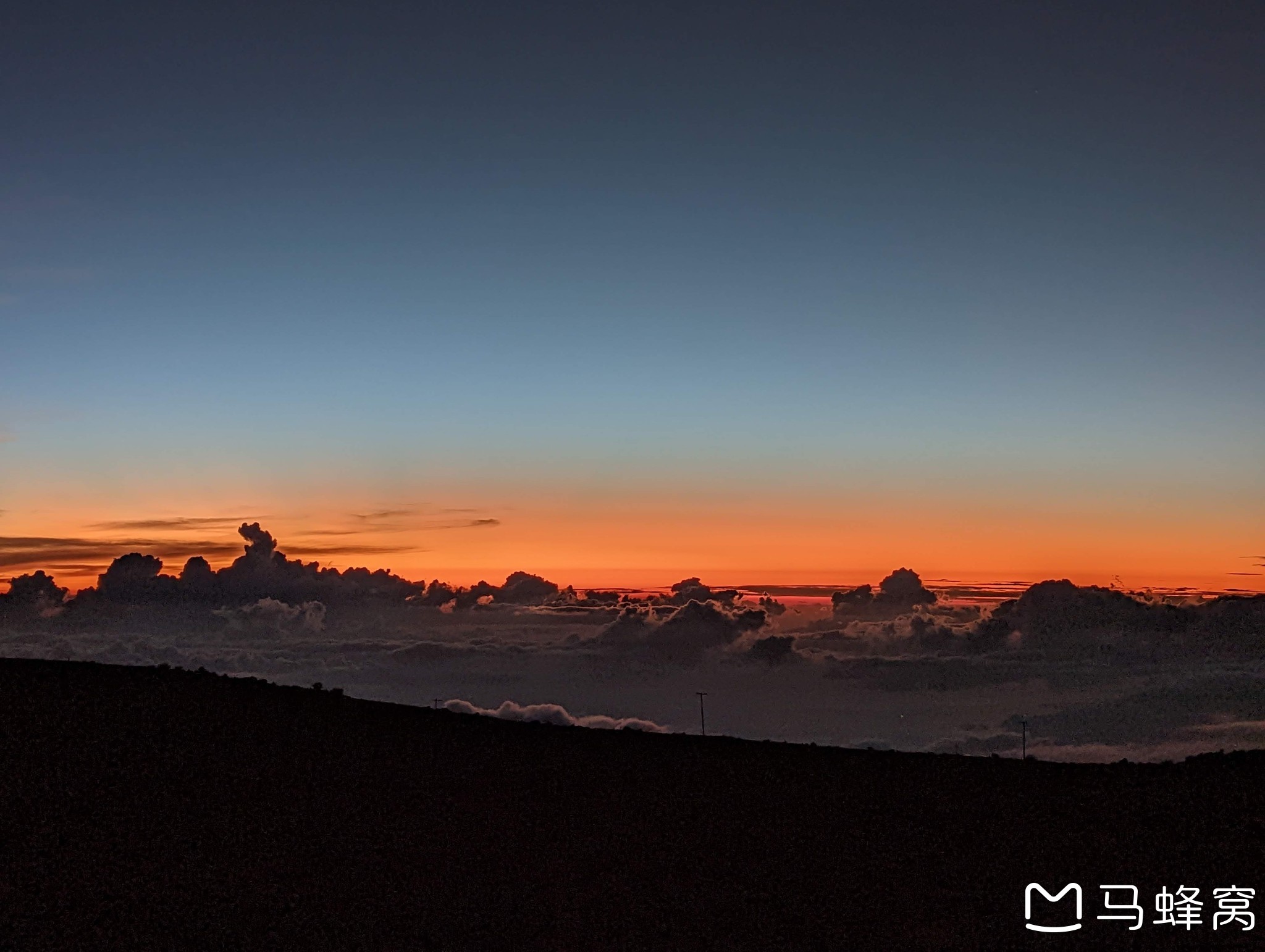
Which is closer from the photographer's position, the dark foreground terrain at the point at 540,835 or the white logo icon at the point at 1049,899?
the dark foreground terrain at the point at 540,835

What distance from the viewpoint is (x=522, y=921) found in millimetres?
22547

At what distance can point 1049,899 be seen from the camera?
2358 centimetres

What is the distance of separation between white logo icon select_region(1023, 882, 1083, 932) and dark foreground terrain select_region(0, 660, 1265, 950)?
192 millimetres

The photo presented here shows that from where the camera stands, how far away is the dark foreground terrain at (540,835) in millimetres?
22125

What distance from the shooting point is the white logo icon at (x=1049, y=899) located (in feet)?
73.5

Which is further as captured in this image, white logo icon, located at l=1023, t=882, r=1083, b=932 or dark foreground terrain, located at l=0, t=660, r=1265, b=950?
white logo icon, located at l=1023, t=882, r=1083, b=932

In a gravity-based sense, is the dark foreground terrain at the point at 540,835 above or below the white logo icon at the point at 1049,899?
above

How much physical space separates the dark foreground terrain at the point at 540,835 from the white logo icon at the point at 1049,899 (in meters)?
0.19

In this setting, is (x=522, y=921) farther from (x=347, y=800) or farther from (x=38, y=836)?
(x=38, y=836)

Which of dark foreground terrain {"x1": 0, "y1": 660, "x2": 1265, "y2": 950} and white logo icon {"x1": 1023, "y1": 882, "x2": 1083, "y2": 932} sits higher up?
dark foreground terrain {"x1": 0, "y1": 660, "x2": 1265, "y2": 950}

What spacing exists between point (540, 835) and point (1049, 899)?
12.3 m

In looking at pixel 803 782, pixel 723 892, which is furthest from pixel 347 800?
pixel 803 782

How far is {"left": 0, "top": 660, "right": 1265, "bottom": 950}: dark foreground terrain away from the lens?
2212 cm

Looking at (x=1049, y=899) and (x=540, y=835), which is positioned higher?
(x=540, y=835)
